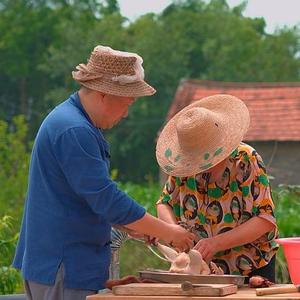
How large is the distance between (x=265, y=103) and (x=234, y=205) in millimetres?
31820

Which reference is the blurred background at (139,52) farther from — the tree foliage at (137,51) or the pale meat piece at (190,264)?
the pale meat piece at (190,264)

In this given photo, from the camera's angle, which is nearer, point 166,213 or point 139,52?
point 166,213

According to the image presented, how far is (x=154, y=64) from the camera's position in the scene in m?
60.4

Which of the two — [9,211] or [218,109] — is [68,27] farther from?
[218,109]

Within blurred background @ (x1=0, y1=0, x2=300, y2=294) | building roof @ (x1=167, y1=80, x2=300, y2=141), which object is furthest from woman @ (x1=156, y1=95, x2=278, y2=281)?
blurred background @ (x1=0, y1=0, x2=300, y2=294)

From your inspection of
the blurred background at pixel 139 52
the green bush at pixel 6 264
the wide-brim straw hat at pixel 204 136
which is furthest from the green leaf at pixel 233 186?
the blurred background at pixel 139 52

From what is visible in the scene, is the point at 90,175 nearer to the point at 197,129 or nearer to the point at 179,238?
the point at 179,238

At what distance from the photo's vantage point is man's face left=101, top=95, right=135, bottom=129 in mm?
5004

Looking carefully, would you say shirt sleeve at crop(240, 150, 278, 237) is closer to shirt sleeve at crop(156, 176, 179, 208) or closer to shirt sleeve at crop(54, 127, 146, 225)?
shirt sleeve at crop(156, 176, 179, 208)

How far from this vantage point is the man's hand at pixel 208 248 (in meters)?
5.19

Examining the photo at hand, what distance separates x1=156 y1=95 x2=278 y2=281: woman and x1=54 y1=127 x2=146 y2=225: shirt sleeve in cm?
47

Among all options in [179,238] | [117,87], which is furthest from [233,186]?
[117,87]

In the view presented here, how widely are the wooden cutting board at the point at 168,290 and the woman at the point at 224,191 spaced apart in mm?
479

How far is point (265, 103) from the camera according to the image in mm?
36906
